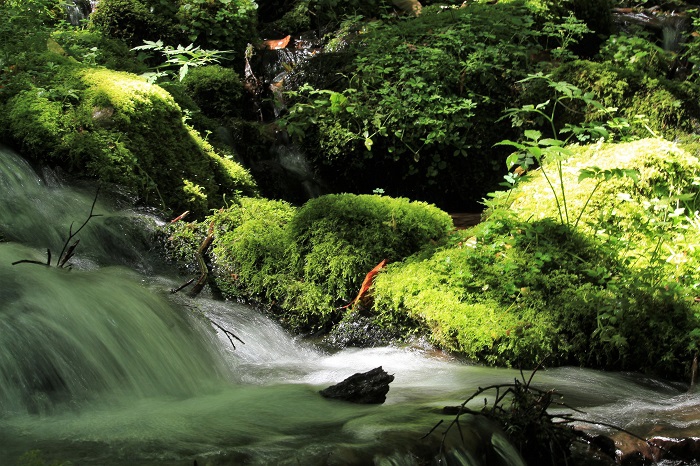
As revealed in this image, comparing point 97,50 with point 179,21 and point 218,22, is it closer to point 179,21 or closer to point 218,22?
point 179,21

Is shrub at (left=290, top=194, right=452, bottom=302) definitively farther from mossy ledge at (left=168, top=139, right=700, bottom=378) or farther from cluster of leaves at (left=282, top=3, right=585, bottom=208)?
cluster of leaves at (left=282, top=3, right=585, bottom=208)

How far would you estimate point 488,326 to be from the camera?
4180 millimetres

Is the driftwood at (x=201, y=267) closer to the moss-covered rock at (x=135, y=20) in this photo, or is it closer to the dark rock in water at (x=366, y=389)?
the dark rock in water at (x=366, y=389)

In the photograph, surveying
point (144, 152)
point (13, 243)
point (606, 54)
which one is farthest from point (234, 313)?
point (606, 54)

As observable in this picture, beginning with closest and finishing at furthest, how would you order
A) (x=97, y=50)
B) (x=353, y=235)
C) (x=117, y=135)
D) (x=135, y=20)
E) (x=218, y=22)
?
(x=353, y=235)
(x=117, y=135)
(x=97, y=50)
(x=135, y=20)
(x=218, y=22)

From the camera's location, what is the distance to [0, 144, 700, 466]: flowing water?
244cm

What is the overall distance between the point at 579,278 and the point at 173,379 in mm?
2703

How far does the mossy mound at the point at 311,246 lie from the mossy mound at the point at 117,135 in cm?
58

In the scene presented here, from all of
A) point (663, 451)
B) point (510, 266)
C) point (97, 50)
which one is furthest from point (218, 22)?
point (663, 451)

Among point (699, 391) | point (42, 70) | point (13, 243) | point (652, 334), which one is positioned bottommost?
point (699, 391)

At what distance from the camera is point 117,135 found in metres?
5.59

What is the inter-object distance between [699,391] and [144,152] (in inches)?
178

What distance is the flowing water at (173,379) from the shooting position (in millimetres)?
2441

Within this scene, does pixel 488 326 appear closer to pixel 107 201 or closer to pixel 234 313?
pixel 234 313
